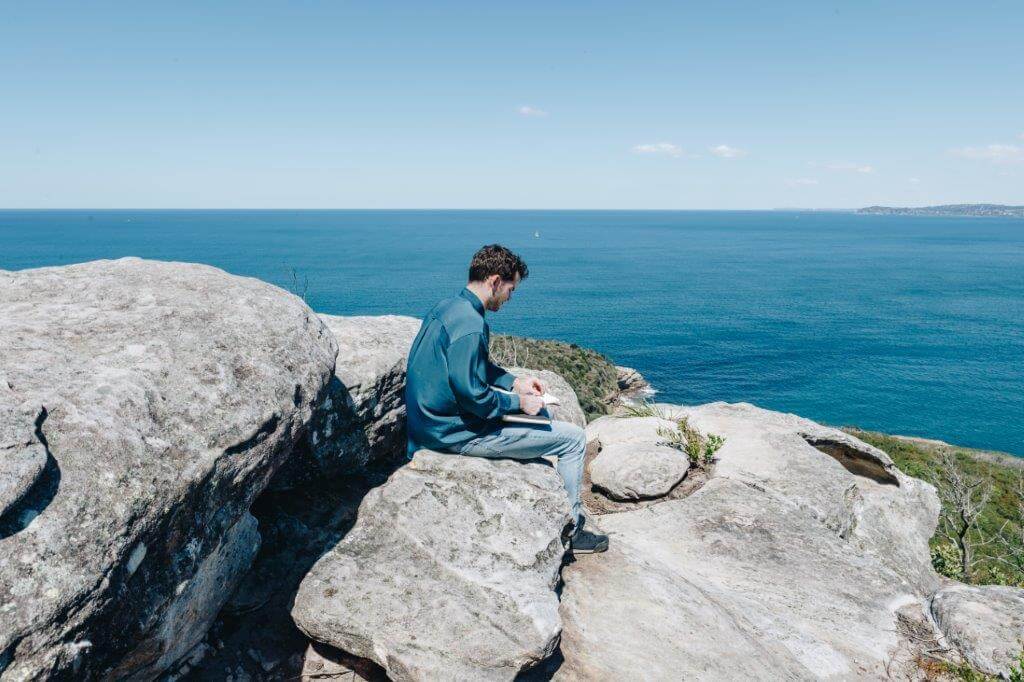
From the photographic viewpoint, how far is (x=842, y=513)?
1156 centimetres

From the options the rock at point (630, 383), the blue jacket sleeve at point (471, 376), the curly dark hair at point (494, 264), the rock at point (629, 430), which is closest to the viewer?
the blue jacket sleeve at point (471, 376)

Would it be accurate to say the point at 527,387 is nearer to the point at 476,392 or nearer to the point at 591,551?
the point at 476,392

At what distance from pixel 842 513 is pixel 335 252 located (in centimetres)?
16560

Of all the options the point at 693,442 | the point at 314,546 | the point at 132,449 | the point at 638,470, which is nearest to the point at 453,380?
the point at 314,546

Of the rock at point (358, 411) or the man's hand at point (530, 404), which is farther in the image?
the rock at point (358, 411)

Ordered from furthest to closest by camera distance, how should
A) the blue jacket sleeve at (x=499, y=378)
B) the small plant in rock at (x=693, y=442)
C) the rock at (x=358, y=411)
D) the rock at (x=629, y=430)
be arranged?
the rock at (x=629, y=430) → the small plant in rock at (x=693, y=442) → the blue jacket sleeve at (x=499, y=378) → the rock at (x=358, y=411)

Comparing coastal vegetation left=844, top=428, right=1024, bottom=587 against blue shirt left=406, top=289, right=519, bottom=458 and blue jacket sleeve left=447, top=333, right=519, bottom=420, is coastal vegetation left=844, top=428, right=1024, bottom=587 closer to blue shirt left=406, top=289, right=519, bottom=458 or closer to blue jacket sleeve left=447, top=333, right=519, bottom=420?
blue shirt left=406, top=289, right=519, bottom=458

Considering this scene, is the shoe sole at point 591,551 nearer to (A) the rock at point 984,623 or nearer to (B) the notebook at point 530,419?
(B) the notebook at point 530,419

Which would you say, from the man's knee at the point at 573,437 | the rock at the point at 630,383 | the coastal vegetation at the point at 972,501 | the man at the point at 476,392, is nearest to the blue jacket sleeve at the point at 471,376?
the man at the point at 476,392

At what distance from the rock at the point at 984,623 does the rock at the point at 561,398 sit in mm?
6490

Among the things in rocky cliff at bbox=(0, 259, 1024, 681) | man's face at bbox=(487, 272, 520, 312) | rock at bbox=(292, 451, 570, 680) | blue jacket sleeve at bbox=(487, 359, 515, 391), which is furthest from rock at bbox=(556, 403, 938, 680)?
man's face at bbox=(487, 272, 520, 312)

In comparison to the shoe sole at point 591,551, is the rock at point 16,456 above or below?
above

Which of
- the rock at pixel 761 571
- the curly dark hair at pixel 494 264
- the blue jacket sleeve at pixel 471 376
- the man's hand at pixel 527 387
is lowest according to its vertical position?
the rock at pixel 761 571

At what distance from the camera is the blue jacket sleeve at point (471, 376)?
6348mm
